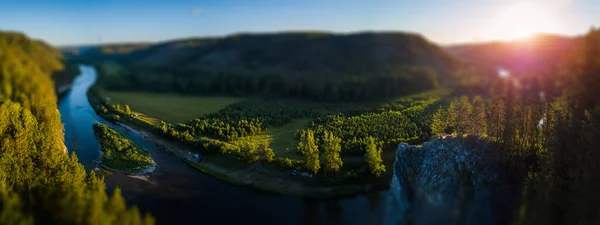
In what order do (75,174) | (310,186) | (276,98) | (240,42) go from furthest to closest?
(240,42), (276,98), (310,186), (75,174)

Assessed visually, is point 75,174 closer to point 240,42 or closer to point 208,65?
point 208,65

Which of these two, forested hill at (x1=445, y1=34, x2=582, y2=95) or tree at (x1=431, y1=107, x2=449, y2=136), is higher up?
forested hill at (x1=445, y1=34, x2=582, y2=95)

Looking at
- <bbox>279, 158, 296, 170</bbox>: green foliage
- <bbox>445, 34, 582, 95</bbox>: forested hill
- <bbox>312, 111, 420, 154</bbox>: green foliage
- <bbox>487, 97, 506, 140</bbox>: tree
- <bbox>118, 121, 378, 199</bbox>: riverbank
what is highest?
<bbox>445, 34, 582, 95</bbox>: forested hill

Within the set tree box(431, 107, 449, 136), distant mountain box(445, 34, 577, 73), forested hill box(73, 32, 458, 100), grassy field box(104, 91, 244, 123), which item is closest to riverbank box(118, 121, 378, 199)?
tree box(431, 107, 449, 136)

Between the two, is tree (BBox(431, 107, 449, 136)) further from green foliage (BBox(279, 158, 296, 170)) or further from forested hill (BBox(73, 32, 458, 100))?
forested hill (BBox(73, 32, 458, 100))

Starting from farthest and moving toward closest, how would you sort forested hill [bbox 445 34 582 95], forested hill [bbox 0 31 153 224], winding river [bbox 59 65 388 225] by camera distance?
forested hill [bbox 445 34 582 95], winding river [bbox 59 65 388 225], forested hill [bbox 0 31 153 224]

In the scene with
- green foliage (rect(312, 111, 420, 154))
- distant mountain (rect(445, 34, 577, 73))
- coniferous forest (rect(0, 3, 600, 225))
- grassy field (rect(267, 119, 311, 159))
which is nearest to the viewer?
coniferous forest (rect(0, 3, 600, 225))

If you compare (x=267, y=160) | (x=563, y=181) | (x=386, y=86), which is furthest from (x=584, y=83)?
(x=386, y=86)

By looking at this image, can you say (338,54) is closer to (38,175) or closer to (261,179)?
(261,179)
